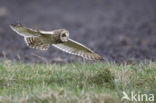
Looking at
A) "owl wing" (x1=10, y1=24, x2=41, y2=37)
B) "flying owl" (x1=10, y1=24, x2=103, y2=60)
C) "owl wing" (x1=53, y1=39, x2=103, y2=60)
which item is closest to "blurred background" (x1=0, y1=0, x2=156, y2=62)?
"owl wing" (x1=53, y1=39, x2=103, y2=60)

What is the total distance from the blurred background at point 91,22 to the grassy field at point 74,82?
2.23 meters

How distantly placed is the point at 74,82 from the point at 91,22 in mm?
11935

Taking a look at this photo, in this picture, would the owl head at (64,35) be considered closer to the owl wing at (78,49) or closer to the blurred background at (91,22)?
the owl wing at (78,49)

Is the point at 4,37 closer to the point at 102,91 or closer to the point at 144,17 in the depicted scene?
the point at 144,17

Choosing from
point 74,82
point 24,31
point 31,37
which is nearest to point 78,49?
point 31,37

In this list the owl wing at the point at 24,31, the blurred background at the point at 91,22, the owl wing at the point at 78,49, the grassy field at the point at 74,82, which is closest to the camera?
the grassy field at the point at 74,82

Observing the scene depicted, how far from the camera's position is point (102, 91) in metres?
6.20

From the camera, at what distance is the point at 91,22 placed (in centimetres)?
1856

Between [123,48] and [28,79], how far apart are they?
227 inches

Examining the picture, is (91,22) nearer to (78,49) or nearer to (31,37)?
(78,49)

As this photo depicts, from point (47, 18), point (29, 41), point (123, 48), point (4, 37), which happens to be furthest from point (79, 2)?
point (29, 41)

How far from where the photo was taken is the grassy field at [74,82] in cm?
587

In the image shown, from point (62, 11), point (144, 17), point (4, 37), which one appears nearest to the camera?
point (4, 37)

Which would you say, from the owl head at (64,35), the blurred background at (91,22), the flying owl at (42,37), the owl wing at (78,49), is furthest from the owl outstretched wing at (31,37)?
the blurred background at (91,22)
